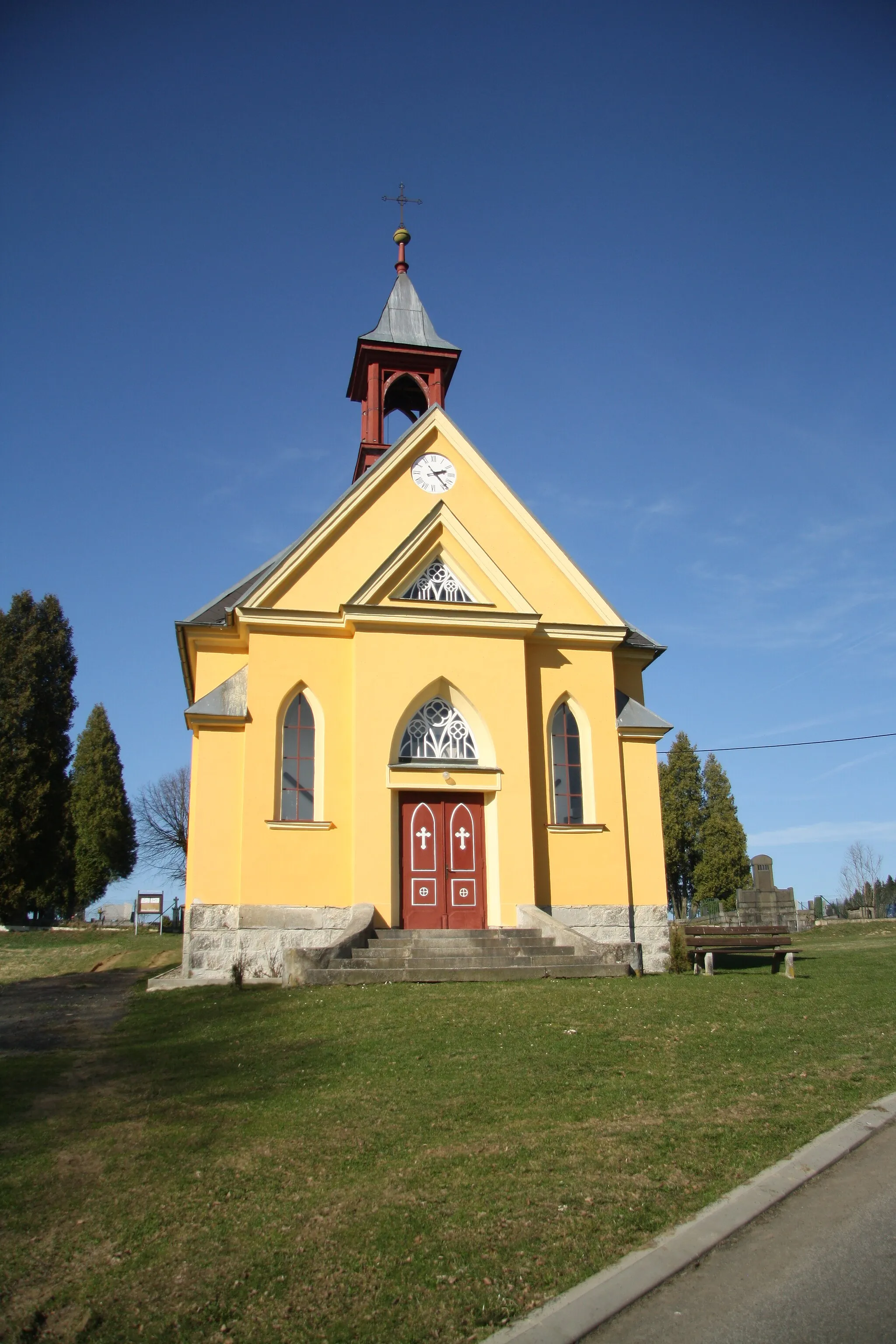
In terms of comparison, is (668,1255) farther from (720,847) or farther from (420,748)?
(720,847)

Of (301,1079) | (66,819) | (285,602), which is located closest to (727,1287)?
(301,1079)

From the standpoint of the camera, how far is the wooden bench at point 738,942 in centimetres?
1717

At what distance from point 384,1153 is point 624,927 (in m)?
13.3

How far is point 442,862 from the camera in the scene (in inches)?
740

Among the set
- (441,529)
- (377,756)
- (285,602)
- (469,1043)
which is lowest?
(469,1043)

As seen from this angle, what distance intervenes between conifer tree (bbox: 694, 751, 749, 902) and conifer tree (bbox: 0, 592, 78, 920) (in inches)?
1243

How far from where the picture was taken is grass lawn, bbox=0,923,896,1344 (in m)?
4.88

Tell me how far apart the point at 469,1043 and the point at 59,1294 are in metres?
5.40

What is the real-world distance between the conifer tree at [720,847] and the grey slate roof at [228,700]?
3939cm

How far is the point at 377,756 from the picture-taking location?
18.6 m

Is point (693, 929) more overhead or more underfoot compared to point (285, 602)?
more underfoot

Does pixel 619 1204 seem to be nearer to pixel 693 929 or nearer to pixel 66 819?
pixel 693 929

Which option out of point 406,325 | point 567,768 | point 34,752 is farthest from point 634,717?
point 34,752

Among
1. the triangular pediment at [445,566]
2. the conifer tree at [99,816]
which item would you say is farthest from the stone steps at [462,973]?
the conifer tree at [99,816]
